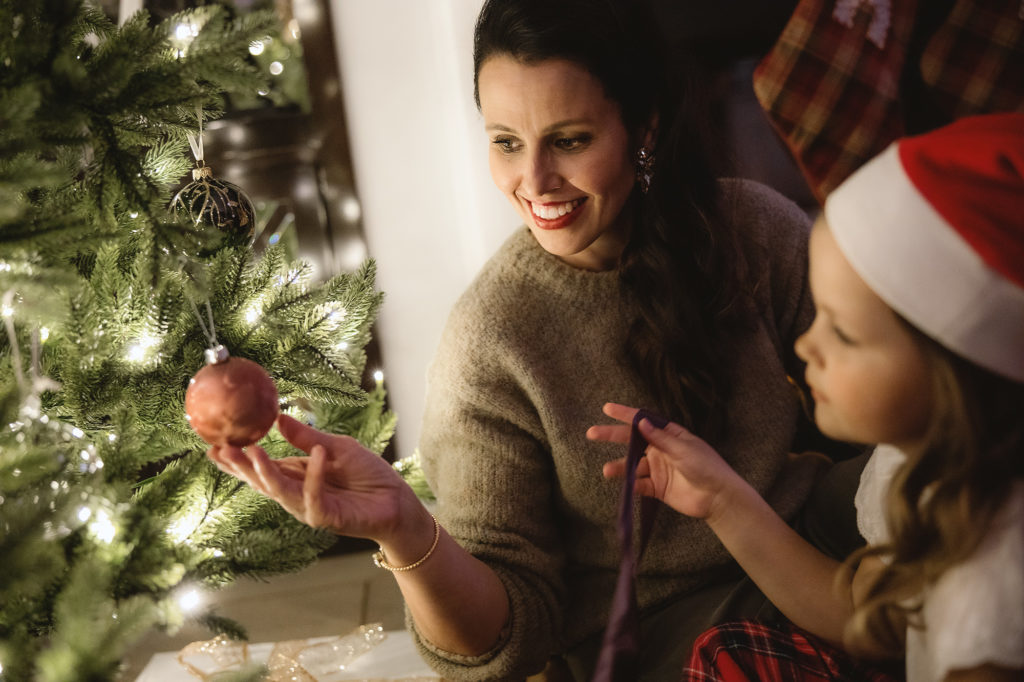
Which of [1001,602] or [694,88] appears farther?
[694,88]

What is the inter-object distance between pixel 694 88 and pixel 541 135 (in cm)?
34

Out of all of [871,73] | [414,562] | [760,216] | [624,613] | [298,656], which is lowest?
[298,656]

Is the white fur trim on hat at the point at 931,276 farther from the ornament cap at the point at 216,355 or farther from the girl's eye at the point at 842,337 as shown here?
the ornament cap at the point at 216,355

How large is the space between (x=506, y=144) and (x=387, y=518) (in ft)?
1.86

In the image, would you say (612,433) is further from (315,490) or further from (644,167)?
(644,167)

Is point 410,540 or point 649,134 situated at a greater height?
point 649,134

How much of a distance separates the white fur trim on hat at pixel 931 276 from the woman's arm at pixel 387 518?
524 millimetres

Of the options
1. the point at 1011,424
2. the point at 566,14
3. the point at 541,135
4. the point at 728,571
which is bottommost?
the point at 728,571

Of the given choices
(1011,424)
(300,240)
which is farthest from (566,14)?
(300,240)

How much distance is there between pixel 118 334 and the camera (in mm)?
817

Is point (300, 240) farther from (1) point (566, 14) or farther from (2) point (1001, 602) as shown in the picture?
(2) point (1001, 602)

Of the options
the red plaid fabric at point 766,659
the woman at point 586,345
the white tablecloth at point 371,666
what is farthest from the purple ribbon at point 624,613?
the white tablecloth at point 371,666

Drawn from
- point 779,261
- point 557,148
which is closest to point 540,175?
point 557,148

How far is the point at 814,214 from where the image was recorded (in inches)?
72.7
